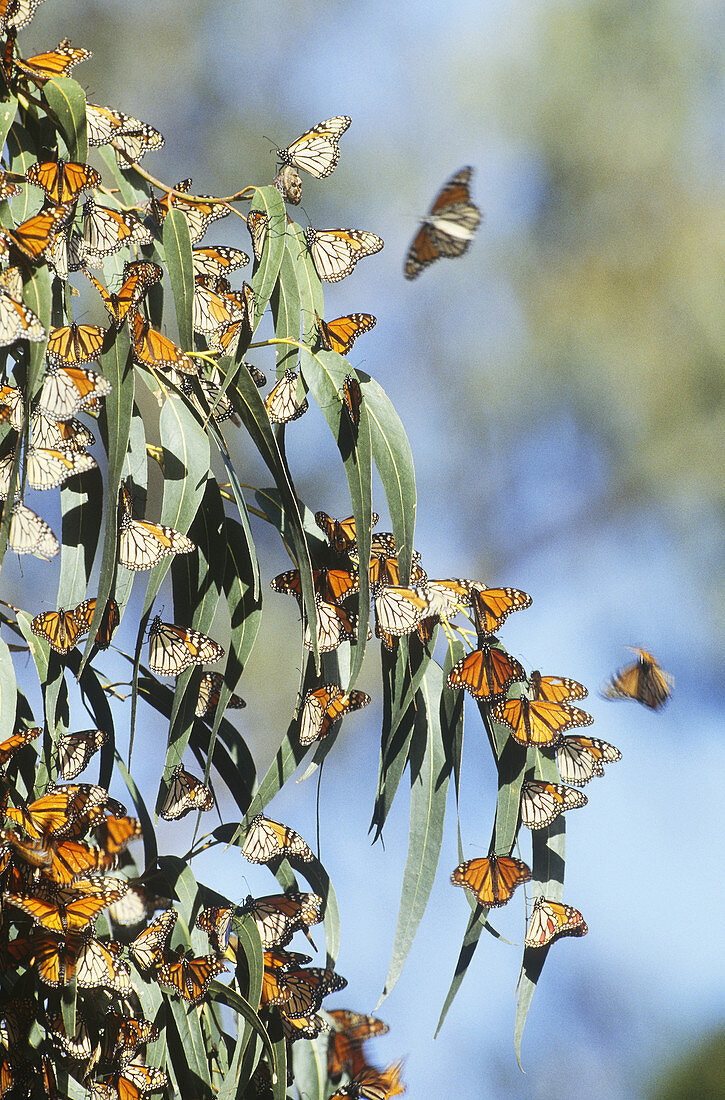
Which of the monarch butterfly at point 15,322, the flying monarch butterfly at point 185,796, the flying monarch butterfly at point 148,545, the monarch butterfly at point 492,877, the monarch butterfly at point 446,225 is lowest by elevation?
the monarch butterfly at point 492,877

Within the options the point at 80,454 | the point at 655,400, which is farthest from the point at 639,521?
the point at 80,454

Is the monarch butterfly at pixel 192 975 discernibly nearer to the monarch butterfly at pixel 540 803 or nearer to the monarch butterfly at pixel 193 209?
the monarch butterfly at pixel 540 803

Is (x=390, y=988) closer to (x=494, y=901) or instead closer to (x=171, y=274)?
(x=494, y=901)

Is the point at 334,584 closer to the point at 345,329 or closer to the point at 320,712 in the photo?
the point at 320,712

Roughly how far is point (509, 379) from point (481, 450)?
27cm

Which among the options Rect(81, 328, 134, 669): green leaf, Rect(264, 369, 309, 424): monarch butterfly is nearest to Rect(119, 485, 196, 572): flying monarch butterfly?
Rect(81, 328, 134, 669): green leaf

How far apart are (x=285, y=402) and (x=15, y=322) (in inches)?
10.1

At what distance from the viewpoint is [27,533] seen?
0.70m

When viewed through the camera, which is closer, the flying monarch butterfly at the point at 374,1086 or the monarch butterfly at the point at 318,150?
the flying monarch butterfly at the point at 374,1086

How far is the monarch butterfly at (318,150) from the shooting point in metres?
1.02

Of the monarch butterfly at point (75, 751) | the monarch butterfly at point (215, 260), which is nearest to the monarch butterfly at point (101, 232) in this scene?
the monarch butterfly at point (215, 260)

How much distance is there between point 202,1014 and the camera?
2.82 feet

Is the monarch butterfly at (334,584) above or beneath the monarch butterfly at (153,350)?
beneath

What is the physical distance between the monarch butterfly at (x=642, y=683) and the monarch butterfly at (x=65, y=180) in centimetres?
71
